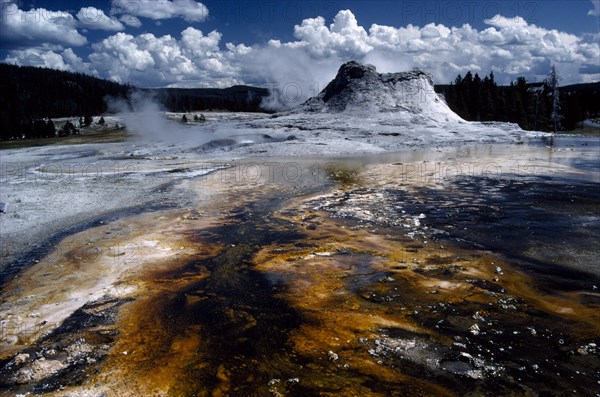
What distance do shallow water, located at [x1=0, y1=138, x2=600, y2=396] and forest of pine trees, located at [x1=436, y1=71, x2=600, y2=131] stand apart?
3640cm

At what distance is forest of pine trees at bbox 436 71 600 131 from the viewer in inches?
1610

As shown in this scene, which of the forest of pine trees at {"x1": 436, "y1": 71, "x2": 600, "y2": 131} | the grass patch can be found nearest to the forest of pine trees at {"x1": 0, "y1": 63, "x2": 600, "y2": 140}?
the forest of pine trees at {"x1": 436, "y1": 71, "x2": 600, "y2": 131}

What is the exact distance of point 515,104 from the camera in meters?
40.9

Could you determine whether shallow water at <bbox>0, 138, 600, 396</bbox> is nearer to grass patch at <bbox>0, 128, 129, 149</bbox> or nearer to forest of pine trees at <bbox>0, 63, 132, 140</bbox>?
grass patch at <bbox>0, 128, 129, 149</bbox>

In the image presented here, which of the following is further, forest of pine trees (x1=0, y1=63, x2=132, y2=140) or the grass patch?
forest of pine trees (x1=0, y1=63, x2=132, y2=140)

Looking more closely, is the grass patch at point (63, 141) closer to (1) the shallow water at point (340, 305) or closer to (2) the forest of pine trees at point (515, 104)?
(1) the shallow water at point (340, 305)

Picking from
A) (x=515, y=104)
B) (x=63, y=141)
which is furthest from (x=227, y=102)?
(x=515, y=104)

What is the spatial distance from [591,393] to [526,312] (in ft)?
4.21

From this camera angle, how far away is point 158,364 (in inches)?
148

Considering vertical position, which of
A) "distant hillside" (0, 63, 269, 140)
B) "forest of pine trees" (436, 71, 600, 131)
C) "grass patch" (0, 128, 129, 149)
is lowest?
"grass patch" (0, 128, 129, 149)

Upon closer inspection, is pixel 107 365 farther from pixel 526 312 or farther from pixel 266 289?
pixel 526 312

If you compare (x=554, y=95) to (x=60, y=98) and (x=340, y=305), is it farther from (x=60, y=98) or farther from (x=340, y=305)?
(x=60, y=98)

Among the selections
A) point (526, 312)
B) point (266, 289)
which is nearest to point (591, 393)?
point (526, 312)

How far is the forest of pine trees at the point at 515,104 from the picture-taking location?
40906 mm
